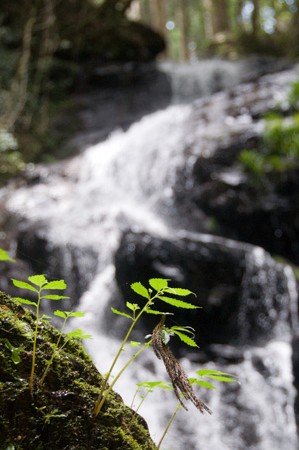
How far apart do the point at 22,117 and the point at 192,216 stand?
6.23 m

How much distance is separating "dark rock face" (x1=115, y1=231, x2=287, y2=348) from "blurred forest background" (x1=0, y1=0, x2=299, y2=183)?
4609mm

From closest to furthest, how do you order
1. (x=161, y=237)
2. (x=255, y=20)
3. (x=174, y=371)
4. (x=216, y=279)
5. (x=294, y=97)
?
(x=174, y=371) < (x=216, y=279) < (x=161, y=237) < (x=294, y=97) < (x=255, y=20)

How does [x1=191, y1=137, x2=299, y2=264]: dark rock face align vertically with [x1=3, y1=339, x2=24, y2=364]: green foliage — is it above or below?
below

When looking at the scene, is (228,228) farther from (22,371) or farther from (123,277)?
(22,371)

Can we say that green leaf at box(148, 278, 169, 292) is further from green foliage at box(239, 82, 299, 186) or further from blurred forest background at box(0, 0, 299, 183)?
blurred forest background at box(0, 0, 299, 183)

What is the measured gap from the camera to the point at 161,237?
594 centimetres

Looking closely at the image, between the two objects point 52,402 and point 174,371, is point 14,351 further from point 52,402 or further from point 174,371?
point 174,371

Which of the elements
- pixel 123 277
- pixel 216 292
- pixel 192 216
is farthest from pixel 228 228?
pixel 123 277

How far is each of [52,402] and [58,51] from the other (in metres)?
14.7

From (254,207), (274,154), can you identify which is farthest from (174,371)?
(274,154)

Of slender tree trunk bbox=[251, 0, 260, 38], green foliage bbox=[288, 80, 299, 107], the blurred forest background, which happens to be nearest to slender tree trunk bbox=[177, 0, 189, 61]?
the blurred forest background

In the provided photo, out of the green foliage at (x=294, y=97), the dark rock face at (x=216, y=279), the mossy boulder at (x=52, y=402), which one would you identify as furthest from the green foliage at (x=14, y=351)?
the green foliage at (x=294, y=97)

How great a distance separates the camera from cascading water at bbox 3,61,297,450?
4.23 metres

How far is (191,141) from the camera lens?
8.92 meters
